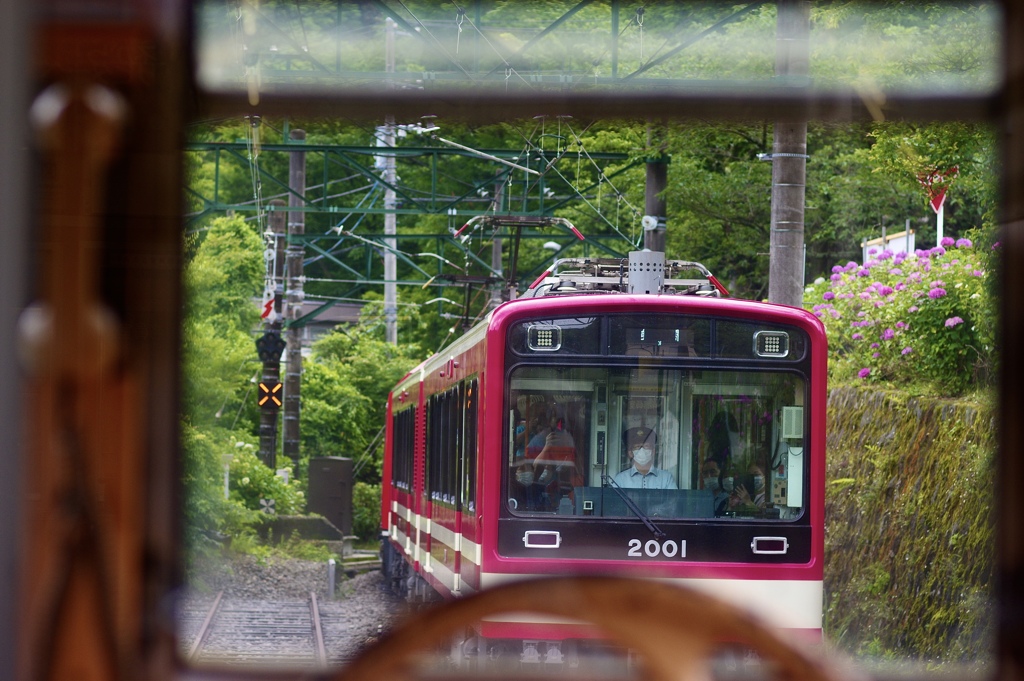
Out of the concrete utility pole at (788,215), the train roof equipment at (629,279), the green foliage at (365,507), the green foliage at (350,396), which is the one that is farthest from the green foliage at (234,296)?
the green foliage at (365,507)

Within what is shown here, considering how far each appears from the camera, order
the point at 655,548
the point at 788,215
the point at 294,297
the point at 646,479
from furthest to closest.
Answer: the point at 294,297
the point at 788,215
the point at 646,479
the point at 655,548

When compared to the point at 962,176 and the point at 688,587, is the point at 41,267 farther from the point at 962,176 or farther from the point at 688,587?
the point at 962,176

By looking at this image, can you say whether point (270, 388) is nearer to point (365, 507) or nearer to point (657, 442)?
point (657, 442)

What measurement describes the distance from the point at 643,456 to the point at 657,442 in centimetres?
11

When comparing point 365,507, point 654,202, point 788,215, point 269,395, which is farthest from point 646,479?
point 365,507

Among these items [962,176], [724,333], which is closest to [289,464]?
[962,176]

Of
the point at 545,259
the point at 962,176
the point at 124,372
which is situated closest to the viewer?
the point at 124,372

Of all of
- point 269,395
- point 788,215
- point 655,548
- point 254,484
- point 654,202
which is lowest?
point 254,484

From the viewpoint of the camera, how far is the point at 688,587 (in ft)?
3.68

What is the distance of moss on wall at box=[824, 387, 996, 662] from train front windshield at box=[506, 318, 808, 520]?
5.38ft

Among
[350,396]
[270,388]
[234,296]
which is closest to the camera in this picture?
[270,388]

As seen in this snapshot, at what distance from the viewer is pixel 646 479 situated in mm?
6680

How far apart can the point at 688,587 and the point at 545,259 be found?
18.6 metres

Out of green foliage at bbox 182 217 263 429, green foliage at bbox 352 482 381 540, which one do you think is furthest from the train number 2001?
green foliage at bbox 352 482 381 540
